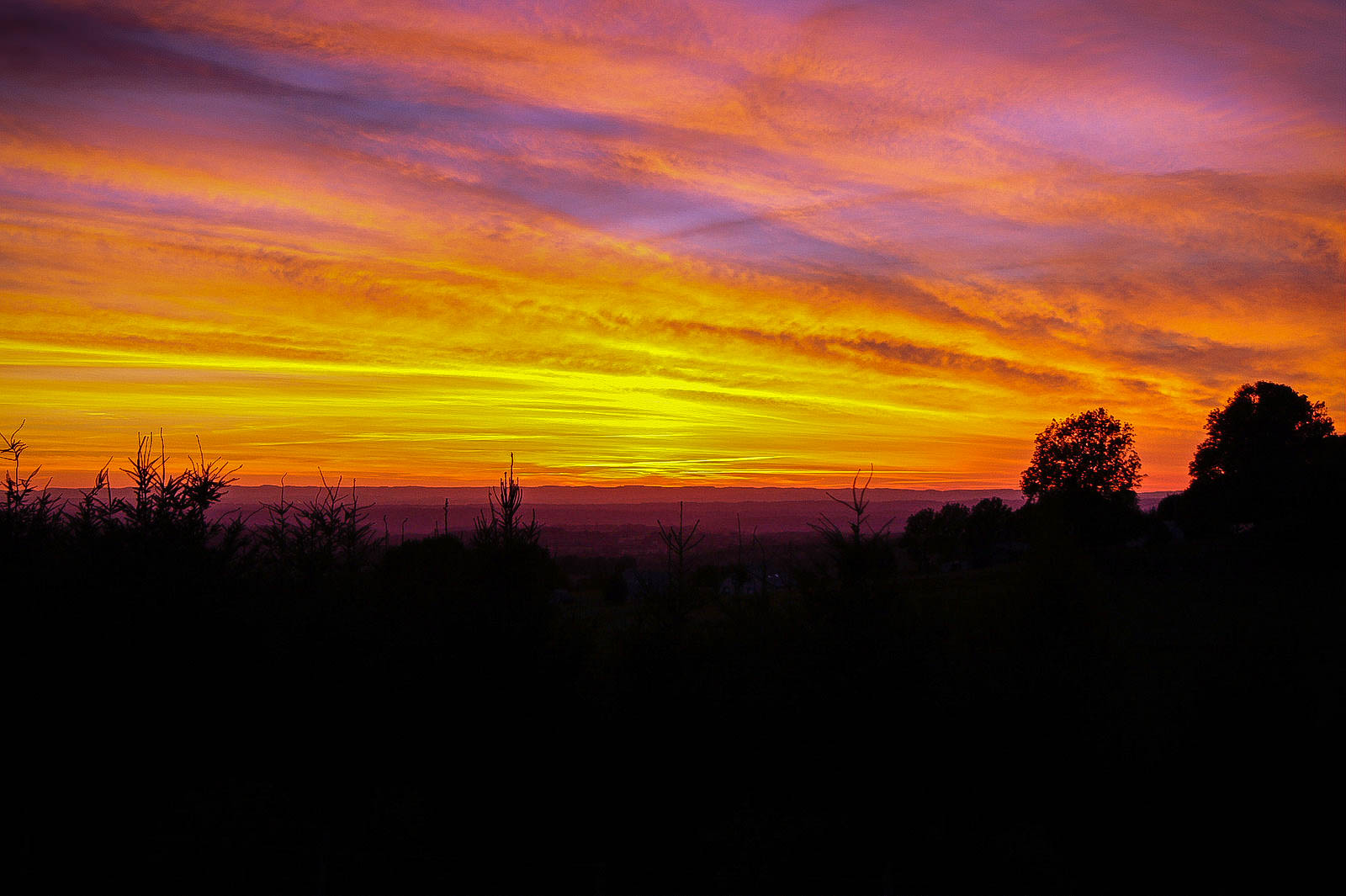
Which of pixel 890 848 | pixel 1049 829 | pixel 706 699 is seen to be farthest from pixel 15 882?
pixel 1049 829

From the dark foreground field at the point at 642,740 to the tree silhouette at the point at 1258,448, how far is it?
55166 mm

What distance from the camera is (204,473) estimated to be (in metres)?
20.0

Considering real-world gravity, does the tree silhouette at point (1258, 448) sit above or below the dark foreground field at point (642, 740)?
above

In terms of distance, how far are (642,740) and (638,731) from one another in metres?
0.15

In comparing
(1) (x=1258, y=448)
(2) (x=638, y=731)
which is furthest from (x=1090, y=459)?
(2) (x=638, y=731)

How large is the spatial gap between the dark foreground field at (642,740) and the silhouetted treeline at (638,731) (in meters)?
0.05

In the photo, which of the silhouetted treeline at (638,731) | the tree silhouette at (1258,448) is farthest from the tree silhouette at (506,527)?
the tree silhouette at (1258,448)

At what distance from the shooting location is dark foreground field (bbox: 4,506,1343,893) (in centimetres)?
1274

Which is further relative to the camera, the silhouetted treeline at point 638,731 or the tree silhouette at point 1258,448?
the tree silhouette at point 1258,448

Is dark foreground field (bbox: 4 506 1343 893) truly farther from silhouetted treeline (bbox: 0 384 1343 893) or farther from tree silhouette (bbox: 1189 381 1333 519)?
tree silhouette (bbox: 1189 381 1333 519)

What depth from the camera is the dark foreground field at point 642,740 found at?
12742 mm

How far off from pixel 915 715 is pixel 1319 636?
251 inches

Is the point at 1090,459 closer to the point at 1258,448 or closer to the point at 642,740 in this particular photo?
the point at 1258,448

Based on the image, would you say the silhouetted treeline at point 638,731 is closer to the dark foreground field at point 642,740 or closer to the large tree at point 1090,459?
the dark foreground field at point 642,740
